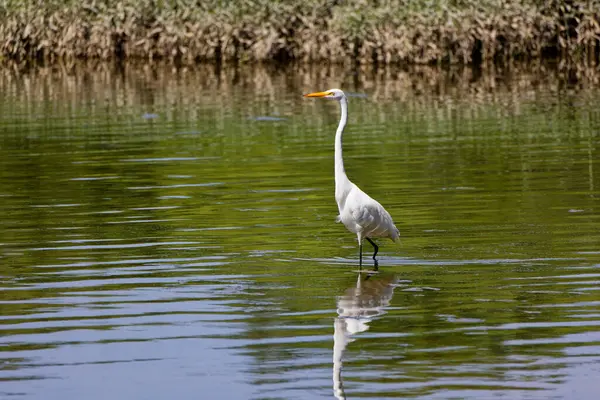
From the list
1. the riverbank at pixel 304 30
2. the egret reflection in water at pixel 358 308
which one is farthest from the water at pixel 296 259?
the riverbank at pixel 304 30

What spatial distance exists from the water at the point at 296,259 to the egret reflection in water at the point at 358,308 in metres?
0.03

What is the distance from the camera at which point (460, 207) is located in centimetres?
1412

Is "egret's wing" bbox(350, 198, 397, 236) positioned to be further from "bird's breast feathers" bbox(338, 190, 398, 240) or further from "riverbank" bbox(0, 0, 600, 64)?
"riverbank" bbox(0, 0, 600, 64)

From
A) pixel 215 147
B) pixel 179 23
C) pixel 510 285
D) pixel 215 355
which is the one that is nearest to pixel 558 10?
pixel 179 23

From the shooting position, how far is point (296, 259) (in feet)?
38.3

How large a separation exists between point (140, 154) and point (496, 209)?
298 inches

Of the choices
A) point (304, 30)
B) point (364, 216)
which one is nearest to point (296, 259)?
point (364, 216)

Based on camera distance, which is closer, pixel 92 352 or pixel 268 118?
pixel 92 352

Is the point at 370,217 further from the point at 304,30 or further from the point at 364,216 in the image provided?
the point at 304,30

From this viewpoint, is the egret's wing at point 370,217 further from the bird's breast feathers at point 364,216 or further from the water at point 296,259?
the water at point 296,259

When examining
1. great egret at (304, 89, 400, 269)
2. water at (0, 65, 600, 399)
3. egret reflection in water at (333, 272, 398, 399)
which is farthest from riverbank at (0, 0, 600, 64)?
egret reflection in water at (333, 272, 398, 399)

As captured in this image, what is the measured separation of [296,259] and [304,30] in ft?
86.5

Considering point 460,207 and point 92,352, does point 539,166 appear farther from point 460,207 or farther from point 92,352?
point 92,352

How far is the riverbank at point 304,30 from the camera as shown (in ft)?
115
